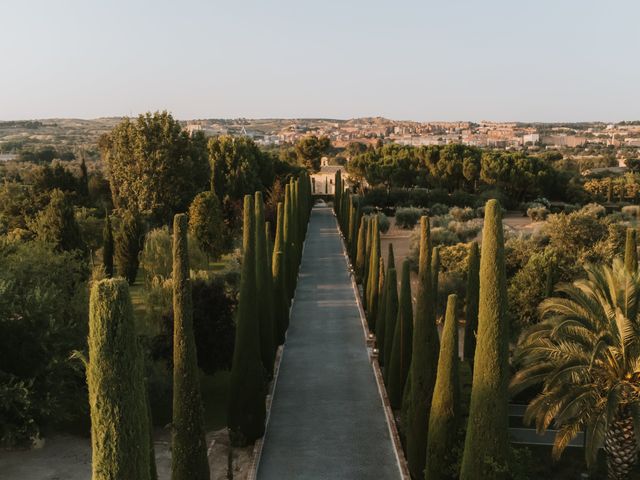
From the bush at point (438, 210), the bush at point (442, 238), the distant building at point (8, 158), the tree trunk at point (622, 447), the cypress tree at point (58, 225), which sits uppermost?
the distant building at point (8, 158)

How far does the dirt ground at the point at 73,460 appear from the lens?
13906 mm

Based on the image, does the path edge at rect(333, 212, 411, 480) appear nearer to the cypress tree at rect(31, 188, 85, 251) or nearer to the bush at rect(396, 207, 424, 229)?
the cypress tree at rect(31, 188, 85, 251)

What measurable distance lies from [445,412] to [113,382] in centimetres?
696

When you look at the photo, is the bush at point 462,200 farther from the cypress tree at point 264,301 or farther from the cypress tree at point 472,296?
the cypress tree at point 264,301

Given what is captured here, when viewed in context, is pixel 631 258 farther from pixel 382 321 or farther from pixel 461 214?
pixel 461 214

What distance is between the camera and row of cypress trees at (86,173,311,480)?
22.3 feet

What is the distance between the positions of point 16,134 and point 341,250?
597 feet

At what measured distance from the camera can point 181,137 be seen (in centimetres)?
4375

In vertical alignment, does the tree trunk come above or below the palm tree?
below

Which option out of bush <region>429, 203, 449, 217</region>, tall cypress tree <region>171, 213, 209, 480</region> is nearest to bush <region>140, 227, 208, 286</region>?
tall cypress tree <region>171, 213, 209, 480</region>

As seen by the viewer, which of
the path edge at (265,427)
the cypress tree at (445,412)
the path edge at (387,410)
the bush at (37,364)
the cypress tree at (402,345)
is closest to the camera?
the cypress tree at (445,412)

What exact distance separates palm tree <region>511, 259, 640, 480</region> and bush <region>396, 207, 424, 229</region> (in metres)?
38.7

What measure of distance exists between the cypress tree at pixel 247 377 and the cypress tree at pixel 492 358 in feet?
22.0

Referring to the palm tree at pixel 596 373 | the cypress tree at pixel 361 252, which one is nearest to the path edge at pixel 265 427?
the palm tree at pixel 596 373
